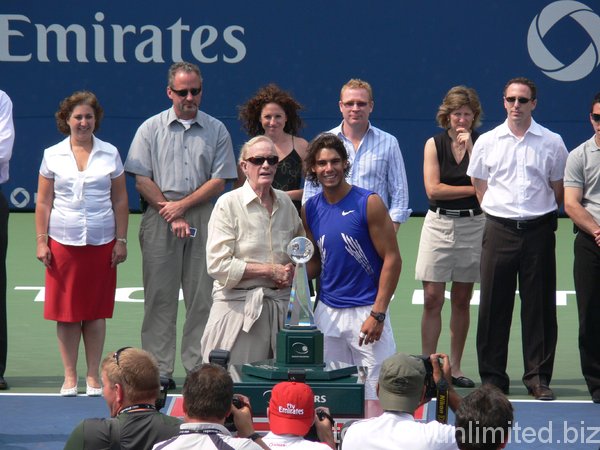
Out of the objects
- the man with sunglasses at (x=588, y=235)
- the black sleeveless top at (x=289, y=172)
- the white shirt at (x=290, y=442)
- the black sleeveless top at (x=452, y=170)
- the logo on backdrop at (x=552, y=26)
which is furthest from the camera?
the logo on backdrop at (x=552, y=26)

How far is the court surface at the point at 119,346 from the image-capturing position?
26.8 ft

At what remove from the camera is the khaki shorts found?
9438 mm

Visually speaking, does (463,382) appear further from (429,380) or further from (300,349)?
(429,380)

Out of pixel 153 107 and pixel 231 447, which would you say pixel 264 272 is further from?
Result: pixel 153 107

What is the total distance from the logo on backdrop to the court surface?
10.2 ft

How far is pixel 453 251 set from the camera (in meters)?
9.45

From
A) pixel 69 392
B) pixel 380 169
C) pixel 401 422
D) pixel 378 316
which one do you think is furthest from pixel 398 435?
pixel 69 392

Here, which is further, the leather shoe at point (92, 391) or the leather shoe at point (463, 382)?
the leather shoe at point (463, 382)

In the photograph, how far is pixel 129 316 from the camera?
11.7 metres

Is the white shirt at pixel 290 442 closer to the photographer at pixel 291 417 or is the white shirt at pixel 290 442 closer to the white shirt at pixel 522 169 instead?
the photographer at pixel 291 417

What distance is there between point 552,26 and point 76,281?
33.5ft

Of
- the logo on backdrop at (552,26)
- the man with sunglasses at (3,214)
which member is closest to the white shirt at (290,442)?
the man with sunglasses at (3,214)

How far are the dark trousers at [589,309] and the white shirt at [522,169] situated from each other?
365 millimetres

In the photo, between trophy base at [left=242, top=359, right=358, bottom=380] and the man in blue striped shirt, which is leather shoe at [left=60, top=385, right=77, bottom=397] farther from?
trophy base at [left=242, top=359, right=358, bottom=380]
